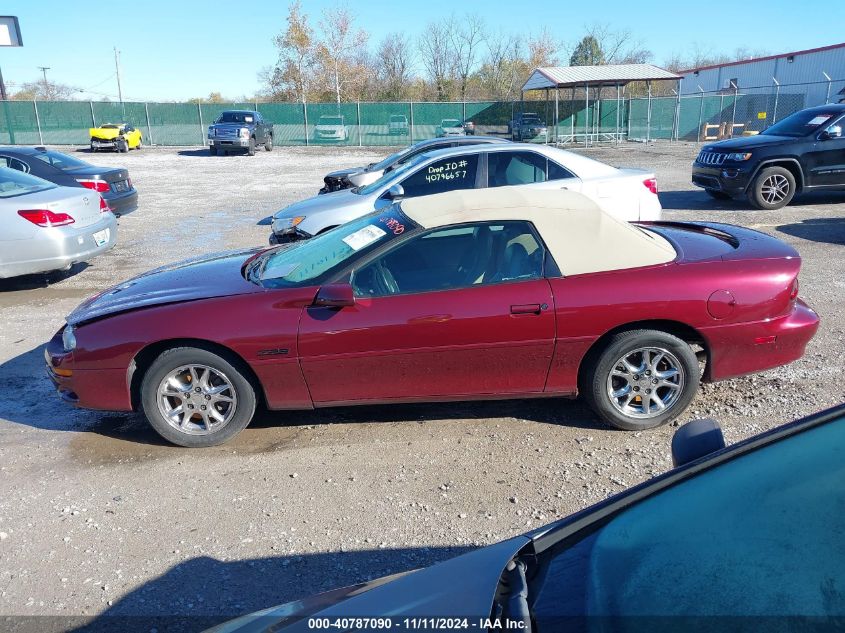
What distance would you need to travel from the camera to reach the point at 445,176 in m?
8.33

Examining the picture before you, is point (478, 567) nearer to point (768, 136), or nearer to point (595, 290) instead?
point (595, 290)

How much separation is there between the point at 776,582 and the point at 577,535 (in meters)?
0.56

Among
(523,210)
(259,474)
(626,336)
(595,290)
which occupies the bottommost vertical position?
(259,474)

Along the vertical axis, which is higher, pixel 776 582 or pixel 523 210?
pixel 523 210

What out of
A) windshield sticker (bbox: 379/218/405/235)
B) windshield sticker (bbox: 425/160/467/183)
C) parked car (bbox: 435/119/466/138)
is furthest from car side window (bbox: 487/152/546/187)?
parked car (bbox: 435/119/466/138)

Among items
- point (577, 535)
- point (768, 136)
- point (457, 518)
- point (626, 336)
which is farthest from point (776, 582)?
point (768, 136)

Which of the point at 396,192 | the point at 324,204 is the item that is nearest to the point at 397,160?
the point at 324,204

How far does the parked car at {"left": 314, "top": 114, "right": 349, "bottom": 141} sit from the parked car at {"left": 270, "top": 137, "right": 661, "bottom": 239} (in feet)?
89.8

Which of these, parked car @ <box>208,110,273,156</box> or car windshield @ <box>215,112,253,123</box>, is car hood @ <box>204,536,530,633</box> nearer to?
parked car @ <box>208,110,273,156</box>

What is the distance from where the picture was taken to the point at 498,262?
423 centimetres

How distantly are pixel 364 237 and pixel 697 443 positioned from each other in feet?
9.03

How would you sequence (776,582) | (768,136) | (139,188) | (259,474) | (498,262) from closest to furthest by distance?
1. (776,582)
2. (259,474)
3. (498,262)
4. (768,136)
5. (139,188)

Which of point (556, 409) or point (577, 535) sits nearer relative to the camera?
point (577, 535)

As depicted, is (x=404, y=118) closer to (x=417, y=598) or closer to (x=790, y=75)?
(x=790, y=75)
